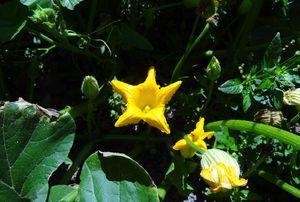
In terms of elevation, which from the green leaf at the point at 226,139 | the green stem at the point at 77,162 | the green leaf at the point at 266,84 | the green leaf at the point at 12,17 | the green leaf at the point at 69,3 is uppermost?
the green leaf at the point at 69,3

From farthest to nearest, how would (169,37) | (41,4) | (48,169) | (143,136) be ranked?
(169,37) < (143,136) < (41,4) < (48,169)

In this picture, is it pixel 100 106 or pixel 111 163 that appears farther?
pixel 100 106

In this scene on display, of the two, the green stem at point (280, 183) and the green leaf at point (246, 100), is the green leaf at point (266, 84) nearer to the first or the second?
the green leaf at point (246, 100)

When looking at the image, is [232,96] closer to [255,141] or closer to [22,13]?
[255,141]

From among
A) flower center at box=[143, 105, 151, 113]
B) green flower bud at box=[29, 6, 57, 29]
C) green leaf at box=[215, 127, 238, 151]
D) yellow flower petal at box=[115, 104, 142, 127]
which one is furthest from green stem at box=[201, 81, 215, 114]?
green flower bud at box=[29, 6, 57, 29]

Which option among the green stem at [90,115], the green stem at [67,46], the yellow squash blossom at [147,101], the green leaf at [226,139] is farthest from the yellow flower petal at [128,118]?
the green stem at [67,46]

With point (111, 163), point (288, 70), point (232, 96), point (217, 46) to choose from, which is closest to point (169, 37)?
point (217, 46)
